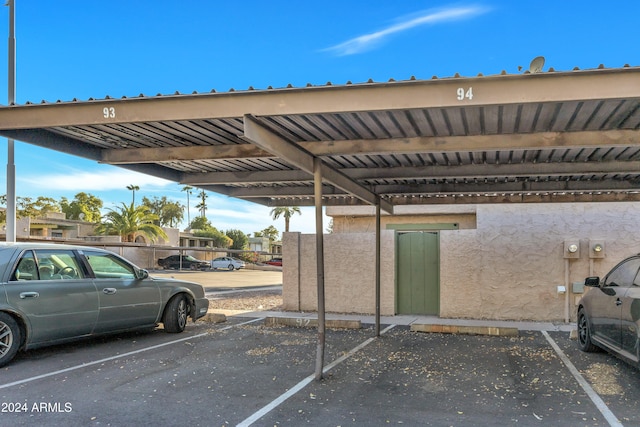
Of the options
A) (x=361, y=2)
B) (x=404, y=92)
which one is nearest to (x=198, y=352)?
(x=404, y=92)

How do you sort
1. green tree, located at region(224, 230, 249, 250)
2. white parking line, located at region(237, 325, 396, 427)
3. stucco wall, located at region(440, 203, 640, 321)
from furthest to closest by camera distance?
green tree, located at region(224, 230, 249, 250) → stucco wall, located at region(440, 203, 640, 321) → white parking line, located at region(237, 325, 396, 427)

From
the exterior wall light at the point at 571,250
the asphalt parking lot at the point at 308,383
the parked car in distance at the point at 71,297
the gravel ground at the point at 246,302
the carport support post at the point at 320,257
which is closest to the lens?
the asphalt parking lot at the point at 308,383

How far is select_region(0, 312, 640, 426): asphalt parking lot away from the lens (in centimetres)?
473

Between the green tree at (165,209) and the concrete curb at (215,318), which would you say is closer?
the concrete curb at (215,318)

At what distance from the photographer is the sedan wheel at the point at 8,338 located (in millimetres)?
6500

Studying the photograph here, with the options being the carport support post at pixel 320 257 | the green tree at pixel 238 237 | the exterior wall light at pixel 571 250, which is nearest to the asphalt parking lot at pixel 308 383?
the carport support post at pixel 320 257

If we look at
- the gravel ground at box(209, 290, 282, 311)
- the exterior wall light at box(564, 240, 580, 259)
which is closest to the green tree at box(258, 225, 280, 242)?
the gravel ground at box(209, 290, 282, 311)

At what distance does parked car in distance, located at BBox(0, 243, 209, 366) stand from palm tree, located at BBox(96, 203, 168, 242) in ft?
104

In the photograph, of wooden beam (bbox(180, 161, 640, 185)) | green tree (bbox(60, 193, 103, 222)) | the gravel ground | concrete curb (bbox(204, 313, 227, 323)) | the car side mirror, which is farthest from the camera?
green tree (bbox(60, 193, 103, 222))

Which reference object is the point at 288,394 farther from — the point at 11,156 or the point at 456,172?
the point at 11,156

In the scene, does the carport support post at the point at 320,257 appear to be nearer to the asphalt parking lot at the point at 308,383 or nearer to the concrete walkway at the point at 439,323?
the asphalt parking lot at the point at 308,383

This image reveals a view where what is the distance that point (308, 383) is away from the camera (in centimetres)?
586

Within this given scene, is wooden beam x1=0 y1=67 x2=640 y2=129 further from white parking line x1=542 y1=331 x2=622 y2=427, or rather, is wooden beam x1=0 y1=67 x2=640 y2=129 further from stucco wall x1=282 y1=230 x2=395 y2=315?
stucco wall x1=282 y1=230 x2=395 y2=315

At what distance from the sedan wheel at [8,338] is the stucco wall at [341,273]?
6772 millimetres
